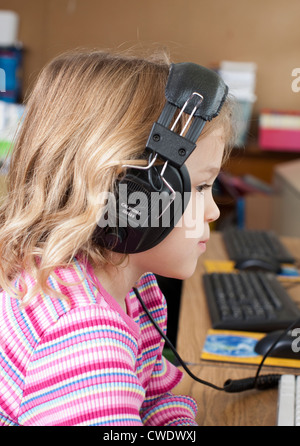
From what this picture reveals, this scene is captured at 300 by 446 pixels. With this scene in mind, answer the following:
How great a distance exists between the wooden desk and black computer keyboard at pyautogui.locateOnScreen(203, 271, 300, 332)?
0.04 metres

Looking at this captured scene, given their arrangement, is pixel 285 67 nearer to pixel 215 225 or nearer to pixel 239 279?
pixel 215 225

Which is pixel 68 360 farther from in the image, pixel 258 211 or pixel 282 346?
pixel 258 211

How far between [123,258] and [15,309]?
15 cm

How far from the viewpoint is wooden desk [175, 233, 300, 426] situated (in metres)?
0.96

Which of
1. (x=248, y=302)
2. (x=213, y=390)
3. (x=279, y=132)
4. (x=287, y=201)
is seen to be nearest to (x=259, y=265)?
(x=248, y=302)

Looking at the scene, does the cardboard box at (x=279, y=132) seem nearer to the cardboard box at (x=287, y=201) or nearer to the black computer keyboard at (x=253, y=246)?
the cardboard box at (x=287, y=201)

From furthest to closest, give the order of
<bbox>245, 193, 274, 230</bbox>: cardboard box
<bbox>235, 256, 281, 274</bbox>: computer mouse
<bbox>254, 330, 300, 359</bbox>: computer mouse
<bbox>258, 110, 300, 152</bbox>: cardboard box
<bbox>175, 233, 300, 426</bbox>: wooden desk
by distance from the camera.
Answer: <bbox>258, 110, 300, 152</bbox>: cardboard box < <bbox>245, 193, 274, 230</bbox>: cardboard box < <bbox>235, 256, 281, 274</bbox>: computer mouse < <bbox>254, 330, 300, 359</bbox>: computer mouse < <bbox>175, 233, 300, 426</bbox>: wooden desk

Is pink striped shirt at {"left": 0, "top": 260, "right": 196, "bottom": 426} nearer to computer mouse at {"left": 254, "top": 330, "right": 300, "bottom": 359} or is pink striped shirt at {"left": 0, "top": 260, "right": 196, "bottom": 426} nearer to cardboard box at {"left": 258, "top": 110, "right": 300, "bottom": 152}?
computer mouse at {"left": 254, "top": 330, "right": 300, "bottom": 359}

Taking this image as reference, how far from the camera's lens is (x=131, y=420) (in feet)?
2.06

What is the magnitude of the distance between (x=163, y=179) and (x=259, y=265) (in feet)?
3.71

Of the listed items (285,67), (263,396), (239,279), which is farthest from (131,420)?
(285,67)

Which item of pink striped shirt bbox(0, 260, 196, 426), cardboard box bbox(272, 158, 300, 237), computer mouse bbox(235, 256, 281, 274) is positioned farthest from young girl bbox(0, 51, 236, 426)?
cardboard box bbox(272, 158, 300, 237)

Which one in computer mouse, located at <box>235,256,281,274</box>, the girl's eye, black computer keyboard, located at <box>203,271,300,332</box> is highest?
the girl's eye

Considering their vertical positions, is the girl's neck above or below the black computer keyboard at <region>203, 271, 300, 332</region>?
above
